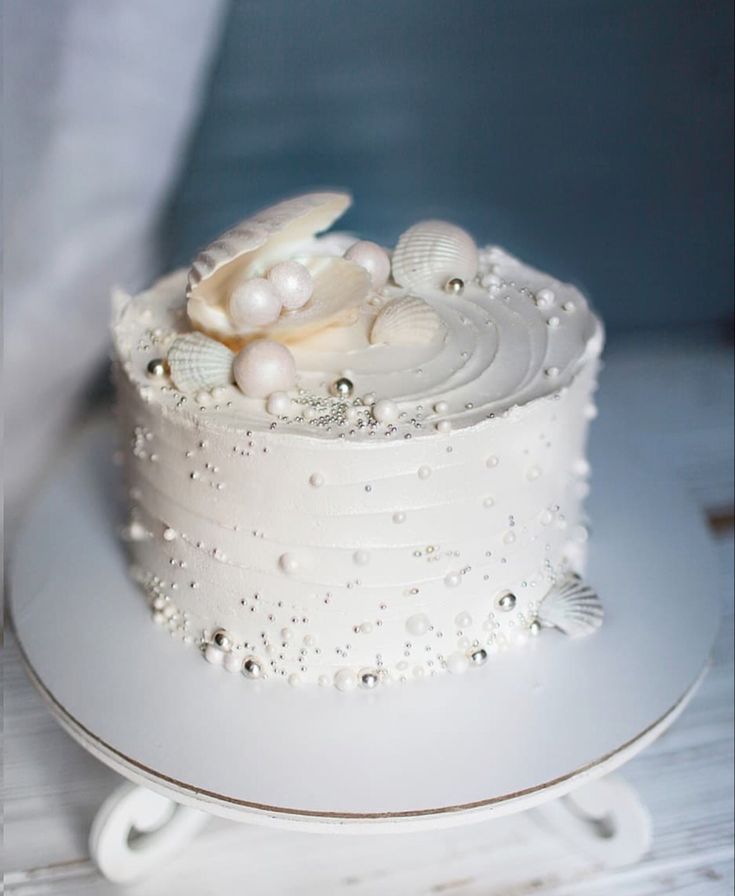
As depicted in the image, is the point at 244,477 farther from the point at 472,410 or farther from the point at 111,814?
the point at 111,814

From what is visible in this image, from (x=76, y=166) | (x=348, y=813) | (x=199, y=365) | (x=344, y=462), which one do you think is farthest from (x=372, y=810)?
(x=76, y=166)

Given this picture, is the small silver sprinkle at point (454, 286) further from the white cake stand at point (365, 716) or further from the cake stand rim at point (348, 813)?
the cake stand rim at point (348, 813)

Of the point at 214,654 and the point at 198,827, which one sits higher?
the point at 214,654

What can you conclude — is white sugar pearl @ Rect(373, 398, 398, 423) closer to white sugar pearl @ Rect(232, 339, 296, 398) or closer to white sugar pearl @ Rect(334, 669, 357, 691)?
white sugar pearl @ Rect(232, 339, 296, 398)

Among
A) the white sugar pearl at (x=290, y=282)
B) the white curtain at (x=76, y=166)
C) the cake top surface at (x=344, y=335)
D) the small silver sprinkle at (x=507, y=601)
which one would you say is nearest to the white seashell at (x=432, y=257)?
the cake top surface at (x=344, y=335)

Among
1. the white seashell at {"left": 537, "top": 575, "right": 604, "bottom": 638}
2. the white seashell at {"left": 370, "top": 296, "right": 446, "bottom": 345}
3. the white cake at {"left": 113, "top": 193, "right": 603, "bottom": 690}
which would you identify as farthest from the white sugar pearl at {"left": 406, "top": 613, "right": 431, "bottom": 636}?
the white seashell at {"left": 370, "top": 296, "right": 446, "bottom": 345}

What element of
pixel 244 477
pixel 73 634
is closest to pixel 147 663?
pixel 73 634

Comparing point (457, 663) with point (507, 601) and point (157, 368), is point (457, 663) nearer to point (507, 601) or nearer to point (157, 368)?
point (507, 601)
